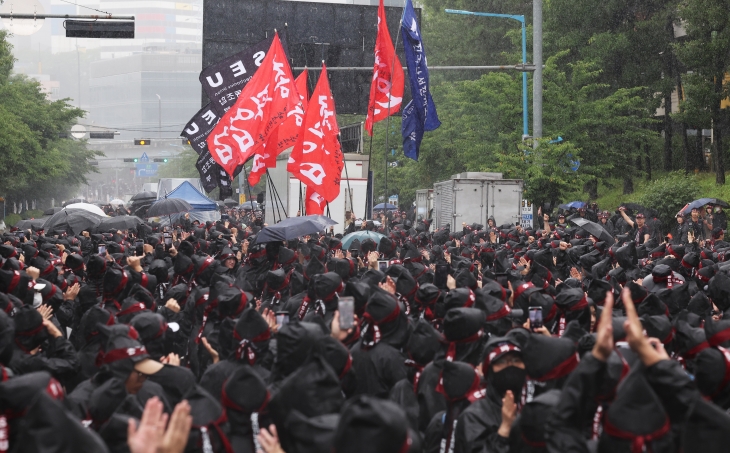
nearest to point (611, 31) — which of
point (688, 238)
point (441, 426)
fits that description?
point (688, 238)

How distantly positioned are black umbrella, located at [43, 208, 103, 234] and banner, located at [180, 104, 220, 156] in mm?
3076

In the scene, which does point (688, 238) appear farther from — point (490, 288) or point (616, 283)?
point (490, 288)

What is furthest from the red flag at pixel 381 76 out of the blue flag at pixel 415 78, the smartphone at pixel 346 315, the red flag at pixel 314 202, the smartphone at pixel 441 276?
the smartphone at pixel 346 315

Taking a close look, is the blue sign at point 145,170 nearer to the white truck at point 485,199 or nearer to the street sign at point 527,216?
the white truck at point 485,199

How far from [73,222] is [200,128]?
12.6 feet

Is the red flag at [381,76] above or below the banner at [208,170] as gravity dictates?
above

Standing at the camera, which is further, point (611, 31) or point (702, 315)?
point (611, 31)

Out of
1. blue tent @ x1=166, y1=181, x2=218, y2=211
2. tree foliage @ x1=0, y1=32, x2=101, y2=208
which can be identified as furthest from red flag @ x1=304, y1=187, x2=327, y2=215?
tree foliage @ x1=0, y1=32, x2=101, y2=208

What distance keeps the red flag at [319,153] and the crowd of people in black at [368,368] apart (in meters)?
5.92

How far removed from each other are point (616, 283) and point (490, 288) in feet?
9.09

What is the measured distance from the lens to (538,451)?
15.0 feet

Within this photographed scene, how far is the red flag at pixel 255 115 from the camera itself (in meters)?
17.5

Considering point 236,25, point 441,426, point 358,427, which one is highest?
point 236,25

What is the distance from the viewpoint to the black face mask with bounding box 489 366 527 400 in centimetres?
532
